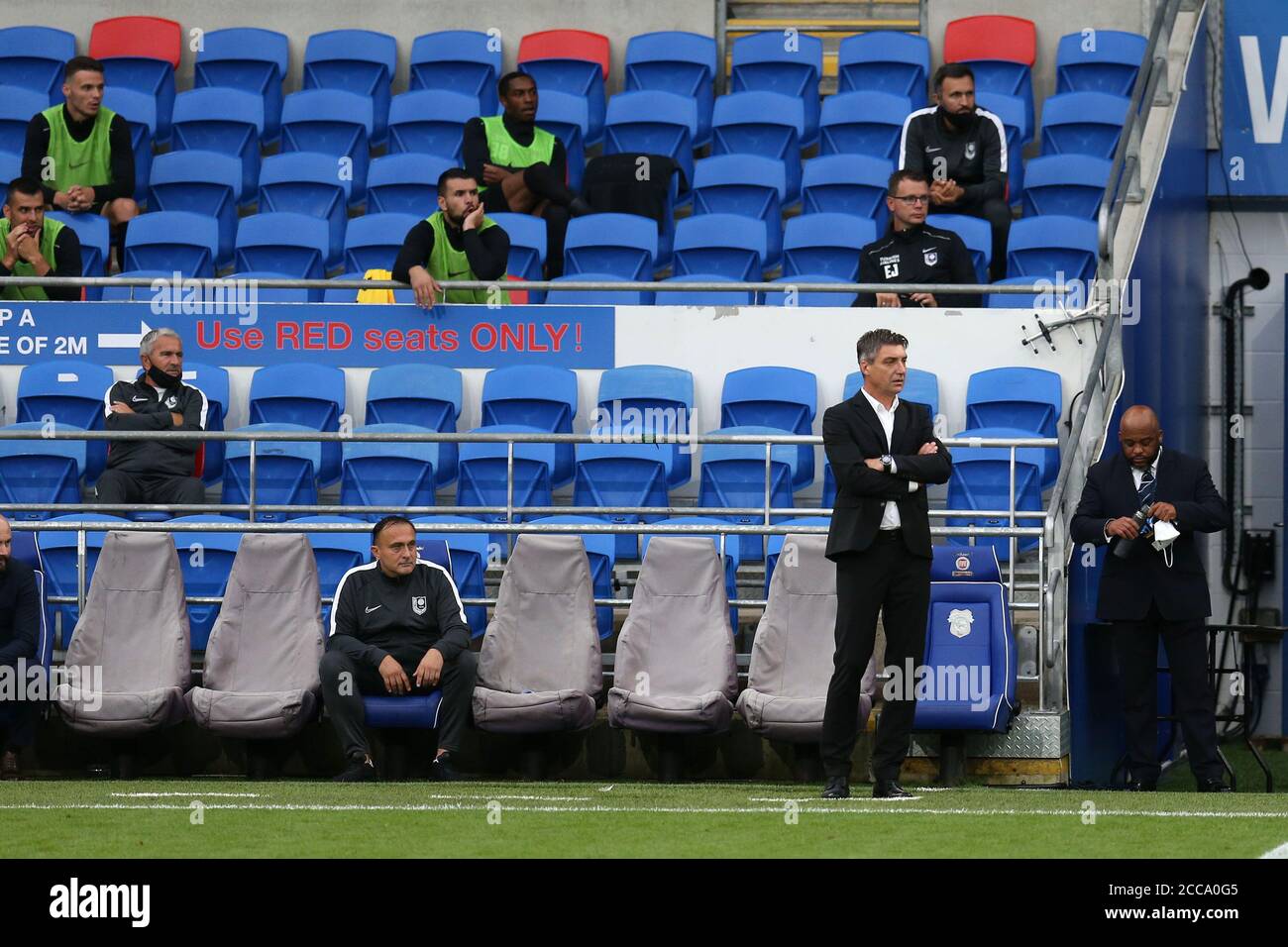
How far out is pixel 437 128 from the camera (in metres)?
14.8

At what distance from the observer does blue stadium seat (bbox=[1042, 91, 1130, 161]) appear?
14008 mm

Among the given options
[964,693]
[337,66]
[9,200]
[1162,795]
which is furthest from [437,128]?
[1162,795]

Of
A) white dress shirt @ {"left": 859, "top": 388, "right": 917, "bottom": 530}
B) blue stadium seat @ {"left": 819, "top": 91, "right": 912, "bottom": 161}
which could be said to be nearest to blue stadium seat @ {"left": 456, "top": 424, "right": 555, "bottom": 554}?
white dress shirt @ {"left": 859, "top": 388, "right": 917, "bottom": 530}

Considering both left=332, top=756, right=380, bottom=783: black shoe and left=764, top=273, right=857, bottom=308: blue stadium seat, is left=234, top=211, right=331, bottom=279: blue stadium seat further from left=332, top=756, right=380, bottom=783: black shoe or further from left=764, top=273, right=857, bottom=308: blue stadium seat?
left=332, top=756, right=380, bottom=783: black shoe

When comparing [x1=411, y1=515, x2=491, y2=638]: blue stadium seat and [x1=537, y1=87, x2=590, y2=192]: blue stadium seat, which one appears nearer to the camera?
[x1=411, y1=515, x2=491, y2=638]: blue stadium seat

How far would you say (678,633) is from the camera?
10.2 m

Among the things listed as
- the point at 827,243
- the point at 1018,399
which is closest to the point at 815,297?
the point at 827,243

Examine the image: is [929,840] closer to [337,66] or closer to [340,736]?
[340,736]

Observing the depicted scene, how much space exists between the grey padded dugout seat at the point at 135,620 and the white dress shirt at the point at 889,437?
12.1ft

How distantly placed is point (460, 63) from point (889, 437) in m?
7.66

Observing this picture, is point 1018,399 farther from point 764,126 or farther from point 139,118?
point 139,118

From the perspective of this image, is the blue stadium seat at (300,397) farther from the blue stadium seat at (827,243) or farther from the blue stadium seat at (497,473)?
the blue stadium seat at (827,243)

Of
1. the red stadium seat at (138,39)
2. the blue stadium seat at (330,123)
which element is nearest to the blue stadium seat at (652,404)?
the blue stadium seat at (330,123)

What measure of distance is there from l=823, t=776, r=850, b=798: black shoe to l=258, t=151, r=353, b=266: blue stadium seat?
6.82 metres
